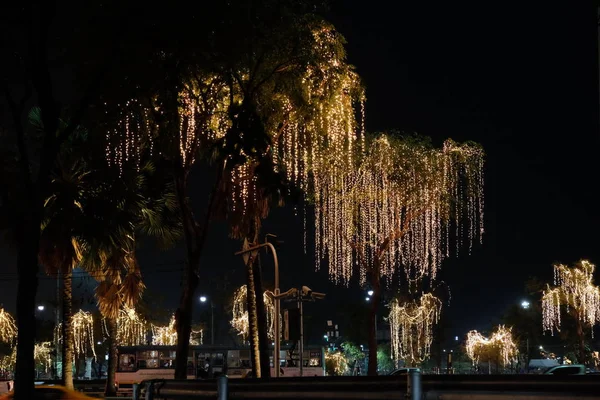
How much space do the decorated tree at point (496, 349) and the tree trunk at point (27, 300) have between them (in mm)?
68434

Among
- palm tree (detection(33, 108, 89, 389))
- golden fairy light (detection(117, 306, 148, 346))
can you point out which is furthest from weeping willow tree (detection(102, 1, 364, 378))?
golden fairy light (detection(117, 306, 148, 346))

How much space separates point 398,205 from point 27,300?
2513 cm

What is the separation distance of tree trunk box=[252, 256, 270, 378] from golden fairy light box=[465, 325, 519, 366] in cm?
5032

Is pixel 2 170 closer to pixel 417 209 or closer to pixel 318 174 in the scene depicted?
pixel 318 174

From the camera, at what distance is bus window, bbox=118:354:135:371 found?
179ft

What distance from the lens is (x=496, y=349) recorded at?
7975 centimetres

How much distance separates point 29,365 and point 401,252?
86.5 feet

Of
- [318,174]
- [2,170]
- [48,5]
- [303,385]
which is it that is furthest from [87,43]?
[318,174]

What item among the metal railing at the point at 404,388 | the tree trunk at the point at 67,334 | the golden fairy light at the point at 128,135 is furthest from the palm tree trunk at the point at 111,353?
the metal railing at the point at 404,388

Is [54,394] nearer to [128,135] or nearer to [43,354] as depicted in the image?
[128,135]

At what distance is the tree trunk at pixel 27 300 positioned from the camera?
1459 cm

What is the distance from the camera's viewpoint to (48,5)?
50.0 ft

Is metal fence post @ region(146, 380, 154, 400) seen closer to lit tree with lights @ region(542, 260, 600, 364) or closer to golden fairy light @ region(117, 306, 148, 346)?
golden fairy light @ region(117, 306, 148, 346)

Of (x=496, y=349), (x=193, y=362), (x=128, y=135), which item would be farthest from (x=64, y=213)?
(x=496, y=349)
